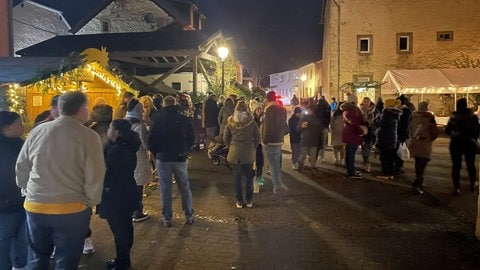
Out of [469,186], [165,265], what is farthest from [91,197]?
[469,186]

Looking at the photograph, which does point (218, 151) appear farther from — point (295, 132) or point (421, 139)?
point (421, 139)

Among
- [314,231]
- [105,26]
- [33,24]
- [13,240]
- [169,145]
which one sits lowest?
[314,231]

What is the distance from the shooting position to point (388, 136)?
31.9 feet

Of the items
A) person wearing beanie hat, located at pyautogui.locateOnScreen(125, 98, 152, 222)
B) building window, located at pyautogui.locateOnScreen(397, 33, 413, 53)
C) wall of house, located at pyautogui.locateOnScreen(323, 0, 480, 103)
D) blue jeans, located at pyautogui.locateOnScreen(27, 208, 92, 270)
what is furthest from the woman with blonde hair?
building window, located at pyautogui.locateOnScreen(397, 33, 413, 53)

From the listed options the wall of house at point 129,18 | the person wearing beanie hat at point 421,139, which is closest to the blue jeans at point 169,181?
the person wearing beanie hat at point 421,139

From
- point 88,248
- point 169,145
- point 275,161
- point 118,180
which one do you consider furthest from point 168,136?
point 275,161

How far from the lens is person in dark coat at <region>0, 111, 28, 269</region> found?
420 cm

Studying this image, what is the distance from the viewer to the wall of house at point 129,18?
32719 mm

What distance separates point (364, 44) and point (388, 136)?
1804cm

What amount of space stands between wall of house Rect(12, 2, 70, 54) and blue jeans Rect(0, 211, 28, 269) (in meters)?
28.0

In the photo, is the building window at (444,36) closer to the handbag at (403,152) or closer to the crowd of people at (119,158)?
the crowd of people at (119,158)

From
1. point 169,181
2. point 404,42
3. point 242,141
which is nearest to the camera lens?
point 169,181

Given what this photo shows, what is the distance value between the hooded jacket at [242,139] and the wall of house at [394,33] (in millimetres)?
20192

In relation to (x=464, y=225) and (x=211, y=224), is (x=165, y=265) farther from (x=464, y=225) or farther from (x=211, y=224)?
(x=464, y=225)
